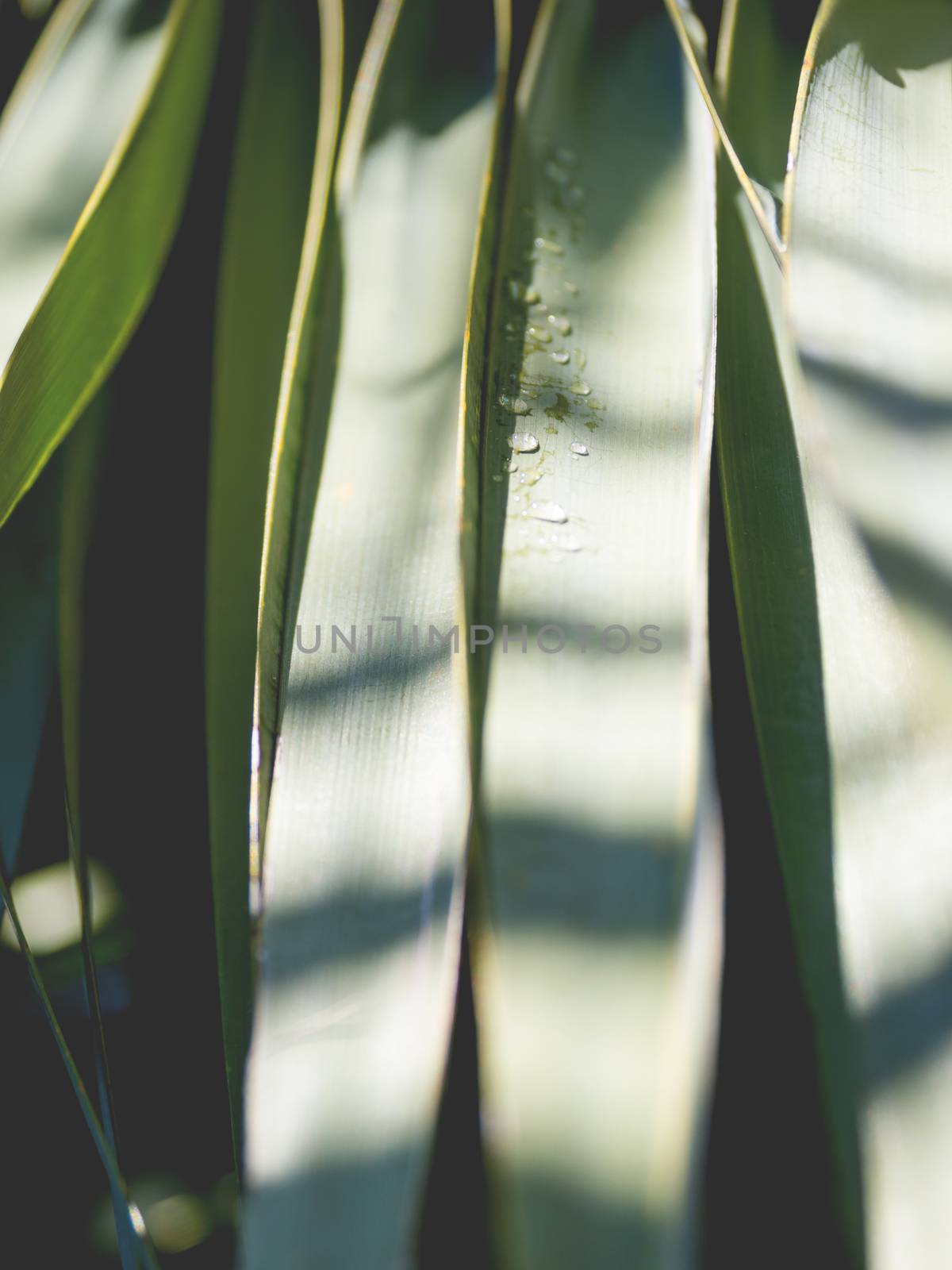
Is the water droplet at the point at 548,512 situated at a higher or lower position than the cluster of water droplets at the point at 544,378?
lower

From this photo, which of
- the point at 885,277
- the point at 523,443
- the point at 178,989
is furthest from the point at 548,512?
the point at 178,989

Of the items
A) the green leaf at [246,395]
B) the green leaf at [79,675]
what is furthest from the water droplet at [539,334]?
the green leaf at [79,675]

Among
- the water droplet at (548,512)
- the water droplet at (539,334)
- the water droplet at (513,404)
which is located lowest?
the water droplet at (548,512)

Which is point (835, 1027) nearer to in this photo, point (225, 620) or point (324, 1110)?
point (324, 1110)

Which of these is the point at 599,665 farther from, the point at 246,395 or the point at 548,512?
the point at 246,395

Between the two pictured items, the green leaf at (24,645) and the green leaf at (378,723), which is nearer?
the green leaf at (378,723)

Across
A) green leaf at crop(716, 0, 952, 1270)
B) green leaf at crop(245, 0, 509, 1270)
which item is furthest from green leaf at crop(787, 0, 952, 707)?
green leaf at crop(245, 0, 509, 1270)

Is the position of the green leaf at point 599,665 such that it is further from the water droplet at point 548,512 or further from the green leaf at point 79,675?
the green leaf at point 79,675
